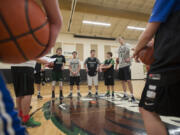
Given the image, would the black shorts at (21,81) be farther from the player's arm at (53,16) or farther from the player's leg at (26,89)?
the player's arm at (53,16)

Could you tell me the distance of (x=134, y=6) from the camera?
7590 mm

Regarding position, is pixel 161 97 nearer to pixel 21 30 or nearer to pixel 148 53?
pixel 148 53

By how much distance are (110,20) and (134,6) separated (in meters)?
1.90

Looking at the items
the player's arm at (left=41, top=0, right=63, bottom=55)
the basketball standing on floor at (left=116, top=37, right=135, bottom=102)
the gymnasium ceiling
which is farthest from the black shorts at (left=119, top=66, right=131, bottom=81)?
the gymnasium ceiling

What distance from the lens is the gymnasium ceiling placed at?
714cm

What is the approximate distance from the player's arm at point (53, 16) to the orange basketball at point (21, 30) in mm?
25

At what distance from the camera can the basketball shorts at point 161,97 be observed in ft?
2.44

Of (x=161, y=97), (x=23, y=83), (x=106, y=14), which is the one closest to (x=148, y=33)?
(x=161, y=97)

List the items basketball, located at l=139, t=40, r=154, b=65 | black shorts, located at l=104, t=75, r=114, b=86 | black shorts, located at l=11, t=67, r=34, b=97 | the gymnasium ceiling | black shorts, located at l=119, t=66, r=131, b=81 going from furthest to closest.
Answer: the gymnasium ceiling
black shorts, located at l=104, t=75, r=114, b=86
black shorts, located at l=119, t=66, r=131, b=81
black shorts, located at l=11, t=67, r=34, b=97
basketball, located at l=139, t=40, r=154, b=65

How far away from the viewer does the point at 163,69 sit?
2.59ft

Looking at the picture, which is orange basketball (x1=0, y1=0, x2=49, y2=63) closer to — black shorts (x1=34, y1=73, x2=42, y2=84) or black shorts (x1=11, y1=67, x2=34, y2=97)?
black shorts (x1=11, y1=67, x2=34, y2=97)

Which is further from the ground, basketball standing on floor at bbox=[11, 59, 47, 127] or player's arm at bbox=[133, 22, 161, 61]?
player's arm at bbox=[133, 22, 161, 61]

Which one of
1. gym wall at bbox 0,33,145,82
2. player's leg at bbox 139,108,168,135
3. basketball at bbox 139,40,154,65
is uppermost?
gym wall at bbox 0,33,145,82

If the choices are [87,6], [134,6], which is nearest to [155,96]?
[87,6]
